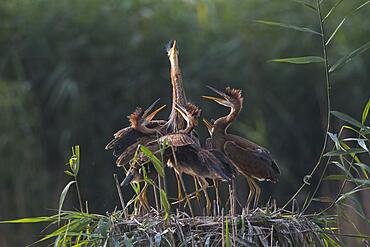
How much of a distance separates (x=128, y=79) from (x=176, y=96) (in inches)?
87.9

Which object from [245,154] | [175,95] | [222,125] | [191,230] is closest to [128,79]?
[175,95]

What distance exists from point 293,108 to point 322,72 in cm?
23

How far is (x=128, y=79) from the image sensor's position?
5180 mm

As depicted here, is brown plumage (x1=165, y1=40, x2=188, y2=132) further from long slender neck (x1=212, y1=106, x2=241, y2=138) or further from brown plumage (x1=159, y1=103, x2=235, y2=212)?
brown plumage (x1=159, y1=103, x2=235, y2=212)

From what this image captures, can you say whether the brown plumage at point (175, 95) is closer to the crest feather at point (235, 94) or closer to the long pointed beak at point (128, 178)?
the crest feather at point (235, 94)

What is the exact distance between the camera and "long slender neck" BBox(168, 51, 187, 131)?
9.37 ft

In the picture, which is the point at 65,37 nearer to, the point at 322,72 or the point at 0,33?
the point at 0,33

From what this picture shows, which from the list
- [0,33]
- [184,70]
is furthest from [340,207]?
[0,33]

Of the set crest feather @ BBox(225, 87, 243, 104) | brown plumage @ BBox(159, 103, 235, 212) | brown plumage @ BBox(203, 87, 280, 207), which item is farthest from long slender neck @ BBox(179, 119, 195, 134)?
crest feather @ BBox(225, 87, 243, 104)

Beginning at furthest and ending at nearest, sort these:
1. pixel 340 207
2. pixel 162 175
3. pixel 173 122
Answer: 1. pixel 173 122
2. pixel 340 207
3. pixel 162 175

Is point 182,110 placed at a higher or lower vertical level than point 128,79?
higher

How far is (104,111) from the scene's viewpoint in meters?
5.13

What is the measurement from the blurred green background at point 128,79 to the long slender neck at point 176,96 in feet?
6.35

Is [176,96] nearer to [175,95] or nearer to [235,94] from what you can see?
[175,95]
